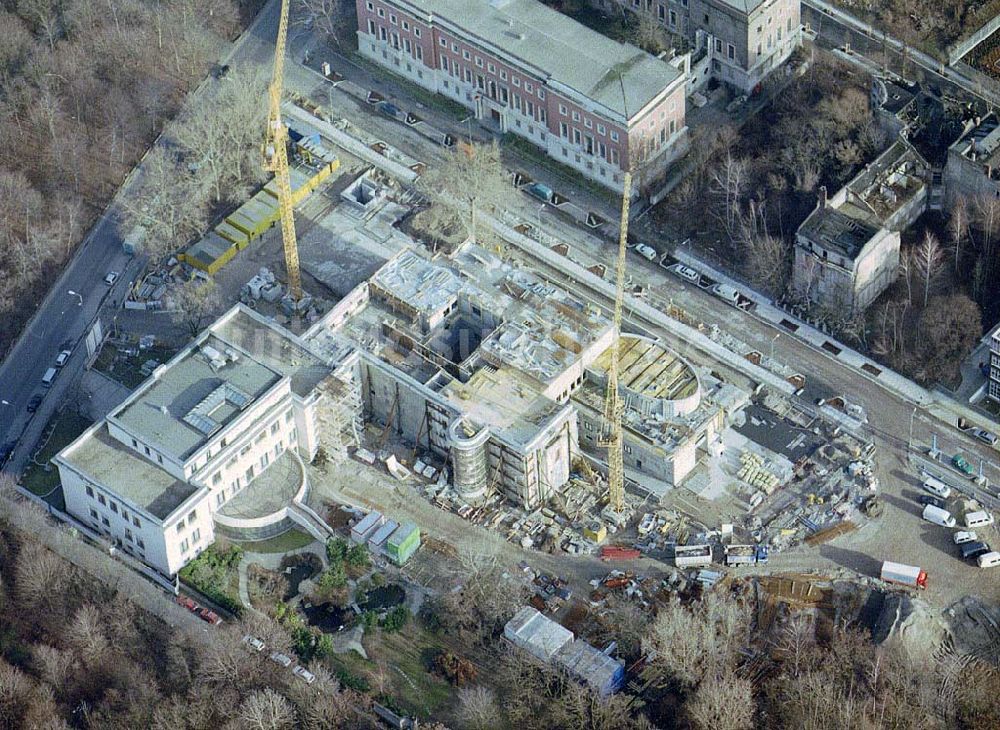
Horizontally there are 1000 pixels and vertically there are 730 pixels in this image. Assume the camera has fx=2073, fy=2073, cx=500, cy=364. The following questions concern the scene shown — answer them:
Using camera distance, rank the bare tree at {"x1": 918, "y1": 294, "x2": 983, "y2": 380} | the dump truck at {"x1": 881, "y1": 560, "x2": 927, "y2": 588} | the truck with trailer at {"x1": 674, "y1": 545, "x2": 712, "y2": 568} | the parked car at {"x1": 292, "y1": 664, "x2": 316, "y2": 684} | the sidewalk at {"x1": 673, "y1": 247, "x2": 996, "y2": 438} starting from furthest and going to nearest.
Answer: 1. the bare tree at {"x1": 918, "y1": 294, "x2": 983, "y2": 380}
2. the sidewalk at {"x1": 673, "y1": 247, "x2": 996, "y2": 438}
3. the truck with trailer at {"x1": 674, "y1": 545, "x2": 712, "y2": 568}
4. the dump truck at {"x1": 881, "y1": 560, "x2": 927, "y2": 588}
5. the parked car at {"x1": 292, "y1": 664, "x2": 316, "y2": 684}

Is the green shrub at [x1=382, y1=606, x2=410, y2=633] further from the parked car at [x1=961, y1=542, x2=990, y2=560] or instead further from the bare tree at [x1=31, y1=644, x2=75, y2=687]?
the parked car at [x1=961, y1=542, x2=990, y2=560]

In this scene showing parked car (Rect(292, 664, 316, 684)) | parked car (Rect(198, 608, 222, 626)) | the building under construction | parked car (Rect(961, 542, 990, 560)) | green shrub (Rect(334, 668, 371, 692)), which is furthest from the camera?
the building under construction

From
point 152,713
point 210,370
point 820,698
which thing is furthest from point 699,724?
point 210,370

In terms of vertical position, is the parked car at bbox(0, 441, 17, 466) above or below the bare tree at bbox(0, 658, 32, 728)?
above

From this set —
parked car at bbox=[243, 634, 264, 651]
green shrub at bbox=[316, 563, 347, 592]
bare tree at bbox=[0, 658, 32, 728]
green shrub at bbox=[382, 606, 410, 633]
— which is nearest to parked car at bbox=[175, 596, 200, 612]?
parked car at bbox=[243, 634, 264, 651]

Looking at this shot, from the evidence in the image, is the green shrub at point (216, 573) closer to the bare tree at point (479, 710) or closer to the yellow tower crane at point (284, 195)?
the bare tree at point (479, 710)

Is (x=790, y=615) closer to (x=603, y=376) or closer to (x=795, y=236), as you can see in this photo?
(x=603, y=376)

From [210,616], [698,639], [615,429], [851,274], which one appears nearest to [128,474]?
[210,616]
